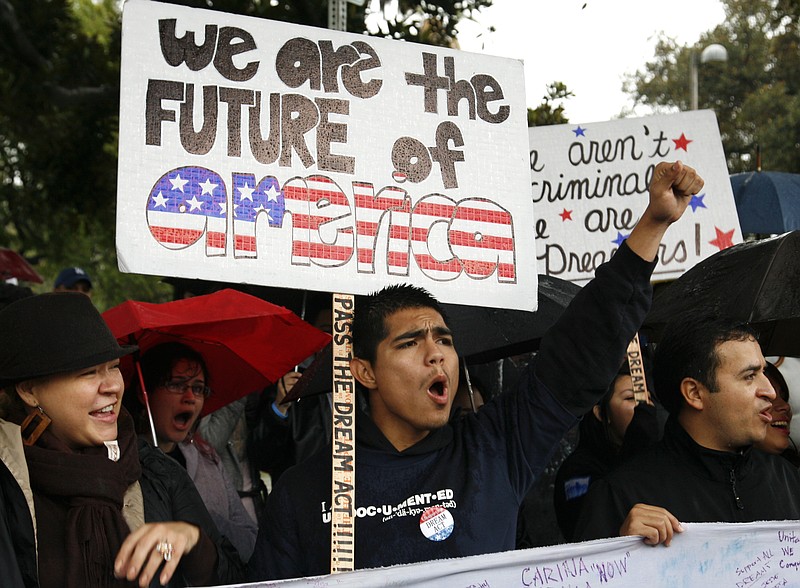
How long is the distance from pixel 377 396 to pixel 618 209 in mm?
2526

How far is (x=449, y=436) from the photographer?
114 inches

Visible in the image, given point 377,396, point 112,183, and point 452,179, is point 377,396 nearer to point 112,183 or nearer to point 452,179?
point 452,179

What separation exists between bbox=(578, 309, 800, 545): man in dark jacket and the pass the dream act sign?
22.1 inches

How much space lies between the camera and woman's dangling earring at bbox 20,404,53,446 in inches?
104

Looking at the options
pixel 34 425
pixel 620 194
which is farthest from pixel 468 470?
pixel 620 194

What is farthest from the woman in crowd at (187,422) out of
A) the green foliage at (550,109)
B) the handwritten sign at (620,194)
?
the green foliage at (550,109)

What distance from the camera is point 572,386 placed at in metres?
2.75

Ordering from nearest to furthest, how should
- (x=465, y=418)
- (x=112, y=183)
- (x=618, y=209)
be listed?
(x=465, y=418) → (x=618, y=209) → (x=112, y=183)

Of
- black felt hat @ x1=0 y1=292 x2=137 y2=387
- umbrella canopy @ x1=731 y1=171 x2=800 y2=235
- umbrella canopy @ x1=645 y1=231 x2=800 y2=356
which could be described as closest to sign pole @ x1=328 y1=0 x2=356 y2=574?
black felt hat @ x1=0 y1=292 x2=137 y2=387

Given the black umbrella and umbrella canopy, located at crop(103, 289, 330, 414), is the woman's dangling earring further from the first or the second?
the black umbrella

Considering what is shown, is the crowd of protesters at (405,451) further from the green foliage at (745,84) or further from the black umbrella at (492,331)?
the green foliage at (745,84)

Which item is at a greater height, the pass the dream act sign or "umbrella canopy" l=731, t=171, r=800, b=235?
"umbrella canopy" l=731, t=171, r=800, b=235

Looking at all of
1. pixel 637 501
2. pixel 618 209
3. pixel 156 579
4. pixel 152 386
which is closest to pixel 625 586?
pixel 637 501

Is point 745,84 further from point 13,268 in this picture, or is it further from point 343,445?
point 343,445
